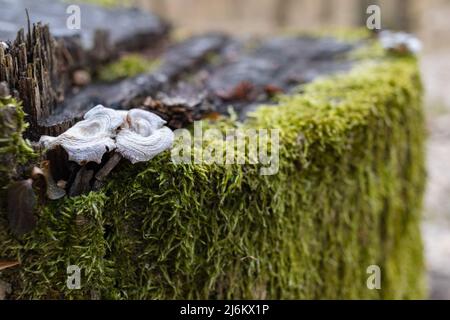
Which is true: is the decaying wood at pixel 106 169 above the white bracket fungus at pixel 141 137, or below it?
below

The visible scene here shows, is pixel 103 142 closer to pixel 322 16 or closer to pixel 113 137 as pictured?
pixel 113 137

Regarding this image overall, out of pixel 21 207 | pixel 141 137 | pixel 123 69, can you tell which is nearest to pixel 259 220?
pixel 141 137

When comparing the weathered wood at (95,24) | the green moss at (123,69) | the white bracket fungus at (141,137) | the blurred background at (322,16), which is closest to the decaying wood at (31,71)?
the white bracket fungus at (141,137)

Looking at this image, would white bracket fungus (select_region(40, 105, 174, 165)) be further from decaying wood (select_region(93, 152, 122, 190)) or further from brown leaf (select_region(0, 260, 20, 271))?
brown leaf (select_region(0, 260, 20, 271))

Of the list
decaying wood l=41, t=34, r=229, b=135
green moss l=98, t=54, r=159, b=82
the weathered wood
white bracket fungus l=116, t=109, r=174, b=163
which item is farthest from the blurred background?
white bracket fungus l=116, t=109, r=174, b=163

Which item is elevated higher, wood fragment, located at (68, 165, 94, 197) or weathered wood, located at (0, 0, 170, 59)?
weathered wood, located at (0, 0, 170, 59)

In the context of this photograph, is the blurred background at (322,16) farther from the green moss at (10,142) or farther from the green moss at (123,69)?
the green moss at (10,142)
